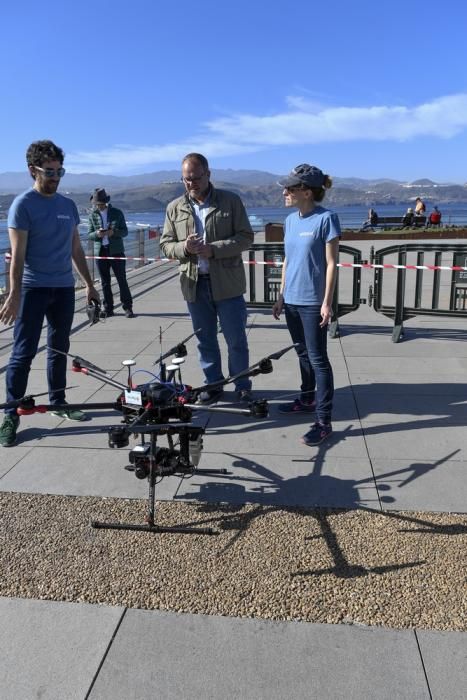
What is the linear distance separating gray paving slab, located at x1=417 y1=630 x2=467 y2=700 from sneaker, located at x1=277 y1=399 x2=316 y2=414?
8.54ft

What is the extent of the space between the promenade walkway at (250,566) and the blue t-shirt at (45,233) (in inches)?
49.3

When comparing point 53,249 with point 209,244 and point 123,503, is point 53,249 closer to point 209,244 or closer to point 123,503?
point 209,244

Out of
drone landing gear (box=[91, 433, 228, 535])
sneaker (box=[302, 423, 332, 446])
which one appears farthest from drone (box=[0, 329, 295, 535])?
sneaker (box=[302, 423, 332, 446])

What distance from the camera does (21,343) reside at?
14.2 feet

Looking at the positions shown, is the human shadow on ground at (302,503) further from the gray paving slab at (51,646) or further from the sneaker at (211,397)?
the sneaker at (211,397)

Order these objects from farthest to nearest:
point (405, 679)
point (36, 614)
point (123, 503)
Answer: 1. point (123, 503)
2. point (36, 614)
3. point (405, 679)

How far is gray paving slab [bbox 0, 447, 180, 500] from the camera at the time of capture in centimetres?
356

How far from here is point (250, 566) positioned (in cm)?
279

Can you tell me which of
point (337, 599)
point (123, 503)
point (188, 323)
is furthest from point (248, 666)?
point (188, 323)

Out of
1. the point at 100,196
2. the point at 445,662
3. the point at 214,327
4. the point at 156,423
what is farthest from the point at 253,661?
the point at 100,196

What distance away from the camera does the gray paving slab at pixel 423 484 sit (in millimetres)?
3328

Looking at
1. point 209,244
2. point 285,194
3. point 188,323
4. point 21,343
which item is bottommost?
point 188,323

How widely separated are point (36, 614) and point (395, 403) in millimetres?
3571

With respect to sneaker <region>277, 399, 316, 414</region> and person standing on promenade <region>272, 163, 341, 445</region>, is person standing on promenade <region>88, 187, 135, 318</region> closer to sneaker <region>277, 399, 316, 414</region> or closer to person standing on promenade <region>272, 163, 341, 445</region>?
sneaker <region>277, 399, 316, 414</region>
